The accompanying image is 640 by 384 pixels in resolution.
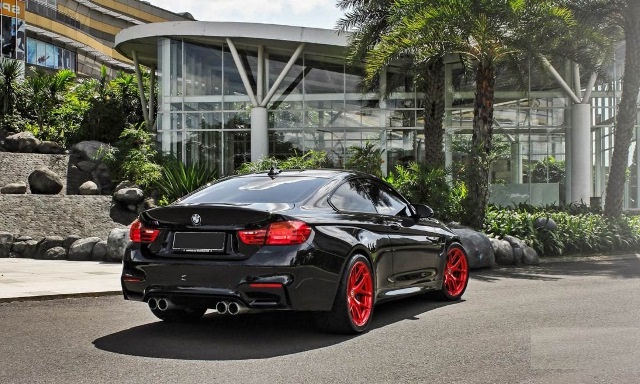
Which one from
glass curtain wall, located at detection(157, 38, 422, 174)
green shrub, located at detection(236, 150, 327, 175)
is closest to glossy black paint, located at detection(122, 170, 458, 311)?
green shrub, located at detection(236, 150, 327, 175)

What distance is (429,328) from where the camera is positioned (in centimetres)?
707

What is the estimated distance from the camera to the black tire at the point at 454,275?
28.9 feet

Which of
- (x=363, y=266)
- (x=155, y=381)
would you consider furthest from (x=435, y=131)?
(x=155, y=381)

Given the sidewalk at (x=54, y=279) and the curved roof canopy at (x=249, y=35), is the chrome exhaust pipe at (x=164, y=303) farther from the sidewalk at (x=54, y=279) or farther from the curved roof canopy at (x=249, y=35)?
the curved roof canopy at (x=249, y=35)

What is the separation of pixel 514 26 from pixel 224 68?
1581 cm

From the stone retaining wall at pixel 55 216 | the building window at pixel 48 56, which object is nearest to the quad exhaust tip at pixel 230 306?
the stone retaining wall at pixel 55 216

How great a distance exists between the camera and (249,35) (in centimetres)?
2936

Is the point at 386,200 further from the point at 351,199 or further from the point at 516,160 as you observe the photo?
the point at 516,160

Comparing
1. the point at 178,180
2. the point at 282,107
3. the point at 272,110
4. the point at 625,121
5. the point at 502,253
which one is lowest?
the point at 502,253

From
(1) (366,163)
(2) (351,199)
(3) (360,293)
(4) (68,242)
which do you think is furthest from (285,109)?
(3) (360,293)

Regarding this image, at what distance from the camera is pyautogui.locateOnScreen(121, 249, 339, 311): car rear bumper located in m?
6.05

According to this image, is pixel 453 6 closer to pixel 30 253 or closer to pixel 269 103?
pixel 30 253

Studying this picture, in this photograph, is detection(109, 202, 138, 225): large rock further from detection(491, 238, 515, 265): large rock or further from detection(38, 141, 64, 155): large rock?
detection(491, 238, 515, 265): large rock

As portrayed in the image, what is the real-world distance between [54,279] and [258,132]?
1901 centimetres
